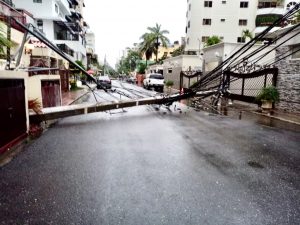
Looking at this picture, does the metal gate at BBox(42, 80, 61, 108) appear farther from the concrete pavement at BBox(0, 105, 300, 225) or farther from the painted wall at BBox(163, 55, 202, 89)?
the painted wall at BBox(163, 55, 202, 89)

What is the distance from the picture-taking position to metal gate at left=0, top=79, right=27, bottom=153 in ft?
23.9

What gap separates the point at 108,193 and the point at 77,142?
3938mm

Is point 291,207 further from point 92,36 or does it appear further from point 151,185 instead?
point 92,36

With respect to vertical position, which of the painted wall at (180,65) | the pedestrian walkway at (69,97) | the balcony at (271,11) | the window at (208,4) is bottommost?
the pedestrian walkway at (69,97)

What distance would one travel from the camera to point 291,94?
15.1 metres

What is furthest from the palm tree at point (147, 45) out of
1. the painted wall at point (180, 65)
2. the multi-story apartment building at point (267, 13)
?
the multi-story apartment building at point (267, 13)

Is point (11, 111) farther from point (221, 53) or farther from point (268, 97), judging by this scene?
point (221, 53)

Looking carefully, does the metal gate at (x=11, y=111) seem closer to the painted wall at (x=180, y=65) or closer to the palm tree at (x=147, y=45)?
the painted wall at (x=180, y=65)

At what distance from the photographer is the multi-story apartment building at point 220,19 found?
164 feet

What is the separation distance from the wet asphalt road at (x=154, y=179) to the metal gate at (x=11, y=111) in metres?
0.66

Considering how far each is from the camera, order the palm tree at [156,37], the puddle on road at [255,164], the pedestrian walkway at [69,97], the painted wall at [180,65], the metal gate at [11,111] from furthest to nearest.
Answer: the palm tree at [156,37] < the painted wall at [180,65] < the pedestrian walkway at [69,97] < the metal gate at [11,111] < the puddle on road at [255,164]

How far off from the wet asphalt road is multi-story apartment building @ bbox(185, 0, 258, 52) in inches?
1731

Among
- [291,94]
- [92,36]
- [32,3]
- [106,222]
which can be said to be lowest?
[106,222]

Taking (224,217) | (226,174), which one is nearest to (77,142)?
(226,174)
